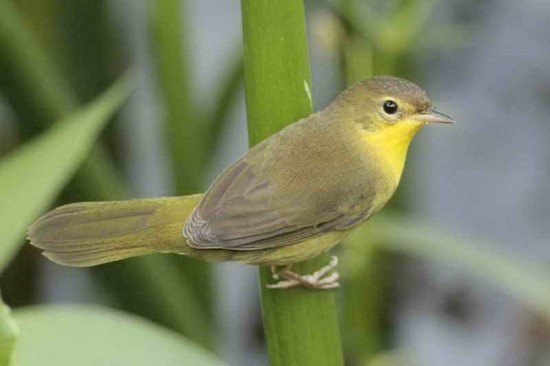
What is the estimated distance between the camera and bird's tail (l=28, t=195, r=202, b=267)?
95cm

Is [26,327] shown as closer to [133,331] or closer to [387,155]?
[133,331]

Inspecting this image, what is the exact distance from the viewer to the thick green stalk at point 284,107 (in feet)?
2.79

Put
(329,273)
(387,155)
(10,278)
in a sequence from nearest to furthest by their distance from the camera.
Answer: (329,273) < (387,155) < (10,278)

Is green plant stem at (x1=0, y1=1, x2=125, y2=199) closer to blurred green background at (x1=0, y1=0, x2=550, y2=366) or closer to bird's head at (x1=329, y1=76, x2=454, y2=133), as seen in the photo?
blurred green background at (x1=0, y1=0, x2=550, y2=366)

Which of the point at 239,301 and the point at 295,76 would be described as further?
the point at 239,301

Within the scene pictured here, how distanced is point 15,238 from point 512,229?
5.93 feet

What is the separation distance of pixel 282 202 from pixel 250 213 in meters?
0.04

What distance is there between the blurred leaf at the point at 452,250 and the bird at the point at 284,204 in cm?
49

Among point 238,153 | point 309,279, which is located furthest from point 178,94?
point 309,279

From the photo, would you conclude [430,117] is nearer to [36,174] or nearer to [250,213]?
[250,213]

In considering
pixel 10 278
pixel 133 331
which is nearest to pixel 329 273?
pixel 133 331

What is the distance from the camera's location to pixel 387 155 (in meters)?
1.11

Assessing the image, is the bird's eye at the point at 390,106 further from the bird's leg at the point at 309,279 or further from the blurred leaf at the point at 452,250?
the blurred leaf at the point at 452,250

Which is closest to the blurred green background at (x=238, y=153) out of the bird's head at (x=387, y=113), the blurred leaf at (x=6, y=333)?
the blurred leaf at (x=6, y=333)
